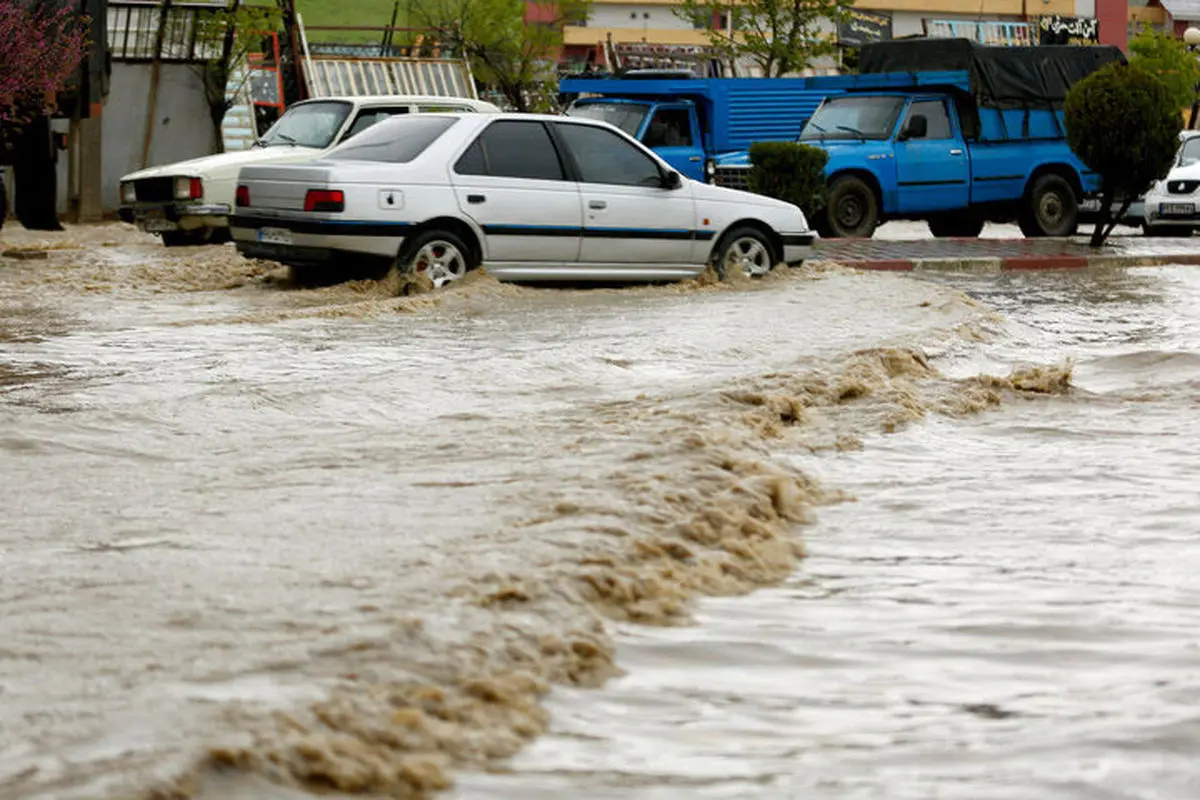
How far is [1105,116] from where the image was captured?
20125mm

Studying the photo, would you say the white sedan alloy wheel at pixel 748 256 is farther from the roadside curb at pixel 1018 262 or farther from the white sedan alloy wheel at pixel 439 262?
the white sedan alloy wheel at pixel 439 262

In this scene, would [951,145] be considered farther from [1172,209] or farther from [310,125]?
[310,125]

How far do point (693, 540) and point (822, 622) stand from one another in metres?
0.81

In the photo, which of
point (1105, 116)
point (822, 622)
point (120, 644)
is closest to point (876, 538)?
point (822, 622)

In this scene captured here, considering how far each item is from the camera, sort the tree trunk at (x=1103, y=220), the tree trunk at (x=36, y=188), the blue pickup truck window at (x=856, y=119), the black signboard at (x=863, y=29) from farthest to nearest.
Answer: the black signboard at (x=863, y=29) < the blue pickup truck window at (x=856, y=119) < the tree trunk at (x=36, y=188) < the tree trunk at (x=1103, y=220)

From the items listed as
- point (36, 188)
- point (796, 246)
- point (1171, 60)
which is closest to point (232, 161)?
point (36, 188)

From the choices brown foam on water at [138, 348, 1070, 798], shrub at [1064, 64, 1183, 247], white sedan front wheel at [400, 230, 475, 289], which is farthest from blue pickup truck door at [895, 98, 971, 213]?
brown foam on water at [138, 348, 1070, 798]

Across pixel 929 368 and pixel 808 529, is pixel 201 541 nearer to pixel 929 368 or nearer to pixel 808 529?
pixel 808 529

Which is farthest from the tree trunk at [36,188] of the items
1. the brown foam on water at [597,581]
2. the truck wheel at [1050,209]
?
the brown foam on water at [597,581]

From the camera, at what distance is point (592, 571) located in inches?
178

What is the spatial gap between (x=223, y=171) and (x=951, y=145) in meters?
8.74

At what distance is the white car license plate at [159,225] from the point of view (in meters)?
17.4

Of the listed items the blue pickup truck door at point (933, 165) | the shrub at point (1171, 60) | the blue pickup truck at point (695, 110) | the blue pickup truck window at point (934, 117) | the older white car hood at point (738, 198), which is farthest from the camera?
the shrub at point (1171, 60)

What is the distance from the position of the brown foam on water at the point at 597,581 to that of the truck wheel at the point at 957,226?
15.2 meters
